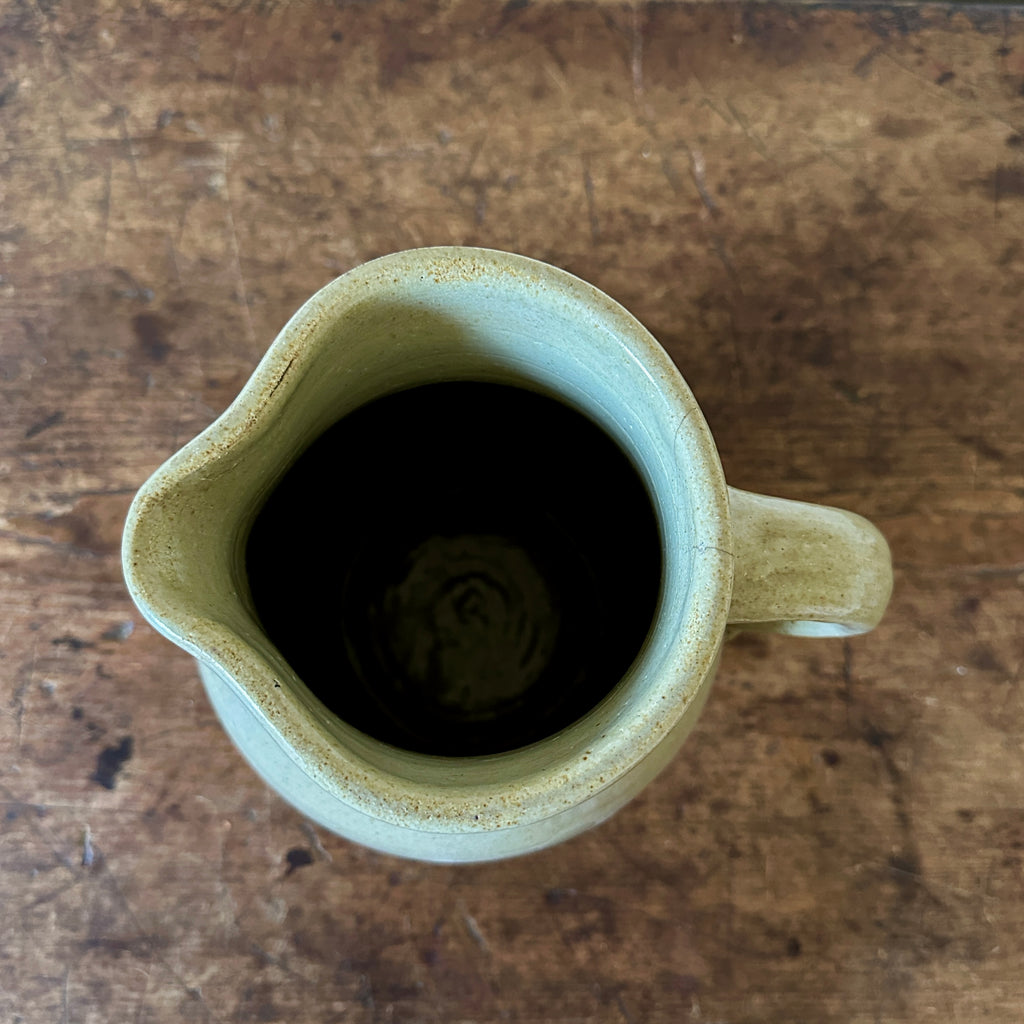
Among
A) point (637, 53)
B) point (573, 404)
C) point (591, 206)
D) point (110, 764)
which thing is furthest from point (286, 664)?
point (637, 53)

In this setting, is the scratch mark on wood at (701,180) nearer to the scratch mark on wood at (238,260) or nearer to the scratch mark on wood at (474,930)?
the scratch mark on wood at (238,260)

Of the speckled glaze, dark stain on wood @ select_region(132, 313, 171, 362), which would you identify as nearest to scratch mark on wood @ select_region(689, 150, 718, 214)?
the speckled glaze

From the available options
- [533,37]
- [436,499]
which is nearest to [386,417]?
[436,499]

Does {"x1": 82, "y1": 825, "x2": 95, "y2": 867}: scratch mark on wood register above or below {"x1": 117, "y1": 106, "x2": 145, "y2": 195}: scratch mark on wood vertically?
below

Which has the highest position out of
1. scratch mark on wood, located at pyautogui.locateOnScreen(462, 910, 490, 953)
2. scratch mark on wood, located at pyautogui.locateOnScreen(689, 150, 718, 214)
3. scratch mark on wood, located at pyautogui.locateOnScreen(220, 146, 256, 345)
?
scratch mark on wood, located at pyautogui.locateOnScreen(689, 150, 718, 214)

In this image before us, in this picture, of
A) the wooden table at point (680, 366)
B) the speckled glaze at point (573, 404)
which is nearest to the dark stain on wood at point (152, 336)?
the wooden table at point (680, 366)

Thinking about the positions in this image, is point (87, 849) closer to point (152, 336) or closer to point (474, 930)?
point (474, 930)

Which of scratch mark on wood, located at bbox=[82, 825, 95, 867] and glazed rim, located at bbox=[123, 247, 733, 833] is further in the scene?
scratch mark on wood, located at bbox=[82, 825, 95, 867]

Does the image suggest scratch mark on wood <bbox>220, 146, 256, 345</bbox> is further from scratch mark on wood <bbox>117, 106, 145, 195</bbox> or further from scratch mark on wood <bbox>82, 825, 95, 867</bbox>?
scratch mark on wood <bbox>82, 825, 95, 867</bbox>
